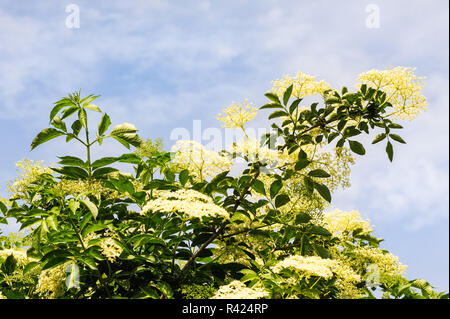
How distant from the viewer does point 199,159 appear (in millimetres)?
3141

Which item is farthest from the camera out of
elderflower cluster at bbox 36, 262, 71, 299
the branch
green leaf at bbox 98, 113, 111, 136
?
green leaf at bbox 98, 113, 111, 136

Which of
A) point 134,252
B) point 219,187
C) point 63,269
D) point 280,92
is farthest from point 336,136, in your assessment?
point 63,269

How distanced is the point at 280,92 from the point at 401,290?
1671 mm

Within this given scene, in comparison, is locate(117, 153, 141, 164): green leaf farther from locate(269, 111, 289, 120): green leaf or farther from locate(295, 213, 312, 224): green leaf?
locate(295, 213, 312, 224): green leaf

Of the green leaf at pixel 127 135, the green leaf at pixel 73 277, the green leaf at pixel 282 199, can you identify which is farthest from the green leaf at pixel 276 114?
the green leaf at pixel 73 277

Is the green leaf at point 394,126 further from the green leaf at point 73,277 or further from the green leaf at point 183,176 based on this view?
the green leaf at point 73,277

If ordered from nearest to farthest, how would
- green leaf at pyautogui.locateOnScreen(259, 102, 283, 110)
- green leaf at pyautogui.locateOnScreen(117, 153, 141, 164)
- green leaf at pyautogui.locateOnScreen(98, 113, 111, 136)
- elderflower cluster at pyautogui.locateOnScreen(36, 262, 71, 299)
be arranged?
1. elderflower cluster at pyautogui.locateOnScreen(36, 262, 71, 299)
2. green leaf at pyautogui.locateOnScreen(117, 153, 141, 164)
3. green leaf at pyautogui.locateOnScreen(98, 113, 111, 136)
4. green leaf at pyautogui.locateOnScreen(259, 102, 283, 110)

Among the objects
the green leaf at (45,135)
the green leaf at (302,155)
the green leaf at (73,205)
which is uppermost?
the green leaf at (45,135)

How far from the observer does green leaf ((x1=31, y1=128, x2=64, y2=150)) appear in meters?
3.28

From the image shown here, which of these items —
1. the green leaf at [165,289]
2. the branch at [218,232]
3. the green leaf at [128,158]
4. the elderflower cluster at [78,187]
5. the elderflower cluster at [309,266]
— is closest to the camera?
the elderflower cluster at [309,266]

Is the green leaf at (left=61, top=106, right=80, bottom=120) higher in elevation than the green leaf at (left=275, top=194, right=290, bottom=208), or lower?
higher

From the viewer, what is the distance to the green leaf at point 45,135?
10.8 feet

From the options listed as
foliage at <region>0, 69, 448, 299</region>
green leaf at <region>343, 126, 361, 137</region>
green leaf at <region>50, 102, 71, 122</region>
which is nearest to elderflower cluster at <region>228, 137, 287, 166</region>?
foliage at <region>0, 69, 448, 299</region>
